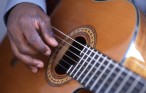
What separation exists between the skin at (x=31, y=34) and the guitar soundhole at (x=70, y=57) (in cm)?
4

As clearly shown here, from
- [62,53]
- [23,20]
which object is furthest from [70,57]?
[23,20]

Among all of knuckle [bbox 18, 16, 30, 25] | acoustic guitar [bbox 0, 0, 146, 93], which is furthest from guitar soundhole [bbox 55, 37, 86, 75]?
knuckle [bbox 18, 16, 30, 25]

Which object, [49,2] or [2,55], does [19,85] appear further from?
[49,2]

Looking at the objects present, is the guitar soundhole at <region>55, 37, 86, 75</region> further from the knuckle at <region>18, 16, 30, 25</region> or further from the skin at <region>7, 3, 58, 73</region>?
the knuckle at <region>18, 16, 30, 25</region>

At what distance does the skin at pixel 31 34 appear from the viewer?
2.46ft

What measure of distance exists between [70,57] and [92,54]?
87 millimetres

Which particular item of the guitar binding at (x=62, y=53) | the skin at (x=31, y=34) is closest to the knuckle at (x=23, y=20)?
the skin at (x=31, y=34)

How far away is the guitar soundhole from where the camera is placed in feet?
2.37

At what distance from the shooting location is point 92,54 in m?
0.67

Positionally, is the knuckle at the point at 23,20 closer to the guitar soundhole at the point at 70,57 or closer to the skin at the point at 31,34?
the skin at the point at 31,34

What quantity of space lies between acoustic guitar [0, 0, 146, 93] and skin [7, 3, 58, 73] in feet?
0.15

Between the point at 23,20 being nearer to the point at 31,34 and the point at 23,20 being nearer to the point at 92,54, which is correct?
the point at 31,34

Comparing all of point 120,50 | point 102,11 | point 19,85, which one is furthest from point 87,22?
point 19,85

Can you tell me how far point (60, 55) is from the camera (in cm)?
78
